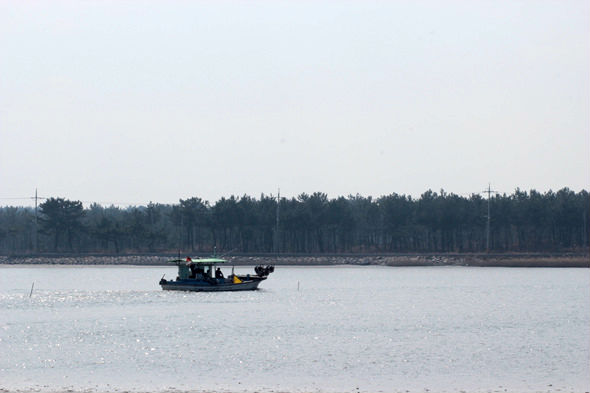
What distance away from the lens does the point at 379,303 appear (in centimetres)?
9131

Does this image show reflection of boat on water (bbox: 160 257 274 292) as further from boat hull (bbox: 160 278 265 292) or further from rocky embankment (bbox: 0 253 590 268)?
rocky embankment (bbox: 0 253 590 268)

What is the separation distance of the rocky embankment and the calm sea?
73803 mm

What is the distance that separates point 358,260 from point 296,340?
135 metres

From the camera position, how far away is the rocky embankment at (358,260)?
186m

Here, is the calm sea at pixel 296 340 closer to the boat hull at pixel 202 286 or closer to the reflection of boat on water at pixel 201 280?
the boat hull at pixel 202 286

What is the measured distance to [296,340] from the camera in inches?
2283

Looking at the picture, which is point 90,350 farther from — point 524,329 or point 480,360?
point 524,329

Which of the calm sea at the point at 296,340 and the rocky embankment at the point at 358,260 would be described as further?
the rocky embankment at the point at 358,260

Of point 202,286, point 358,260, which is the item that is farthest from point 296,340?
point 358,260

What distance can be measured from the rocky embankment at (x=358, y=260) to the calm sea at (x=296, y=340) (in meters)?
73.8

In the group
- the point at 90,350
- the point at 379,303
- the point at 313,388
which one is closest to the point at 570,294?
the point at 379,303

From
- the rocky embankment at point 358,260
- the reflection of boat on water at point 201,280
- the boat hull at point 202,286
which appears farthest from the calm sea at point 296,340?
the rocky embankment at point 358,260

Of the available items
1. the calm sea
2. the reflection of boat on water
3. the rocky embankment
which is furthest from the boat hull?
the rocky embankment

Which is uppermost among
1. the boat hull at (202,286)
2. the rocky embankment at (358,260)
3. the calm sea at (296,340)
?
the rocky embankment at (358,260)
